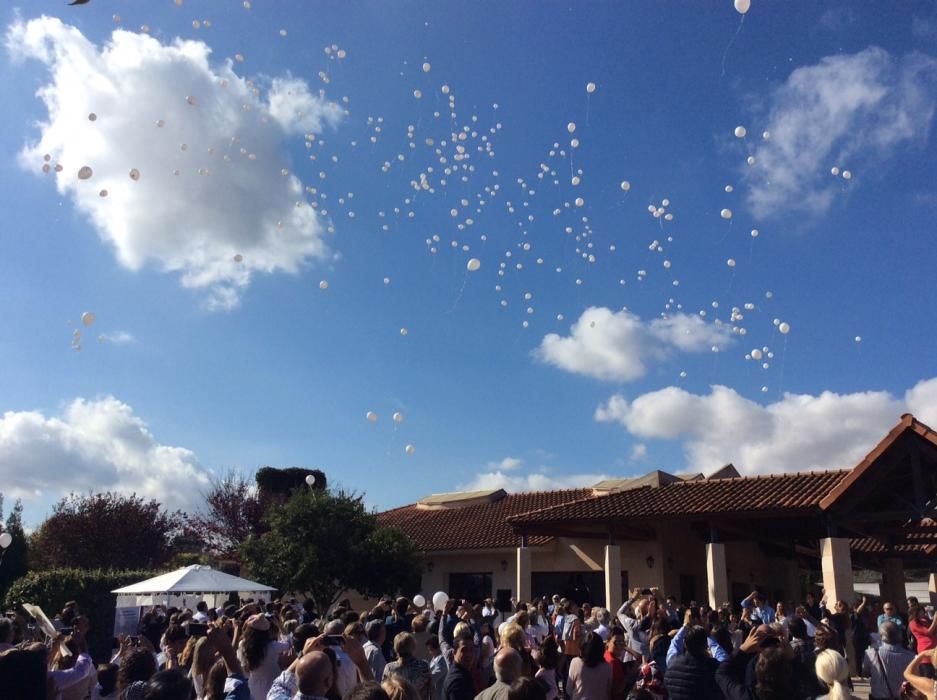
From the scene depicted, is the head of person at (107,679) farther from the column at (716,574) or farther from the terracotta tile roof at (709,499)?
the terracotta tile roof at (709,499)

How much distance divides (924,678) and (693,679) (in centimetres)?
146

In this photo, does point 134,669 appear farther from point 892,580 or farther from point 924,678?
point 892,580

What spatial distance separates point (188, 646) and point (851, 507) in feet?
40.6

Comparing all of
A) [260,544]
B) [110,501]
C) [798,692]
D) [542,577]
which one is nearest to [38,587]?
[260,544]

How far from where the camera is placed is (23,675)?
12.0ft

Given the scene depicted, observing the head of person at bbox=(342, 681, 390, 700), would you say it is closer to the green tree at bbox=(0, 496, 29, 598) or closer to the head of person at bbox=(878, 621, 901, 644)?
the head of person at bbox=(878, 621, 901, 644)

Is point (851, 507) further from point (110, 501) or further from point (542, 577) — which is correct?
point (110, 501)

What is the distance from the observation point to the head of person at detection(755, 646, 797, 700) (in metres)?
4.22

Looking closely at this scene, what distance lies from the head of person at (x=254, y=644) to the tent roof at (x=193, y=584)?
9802 millimetres

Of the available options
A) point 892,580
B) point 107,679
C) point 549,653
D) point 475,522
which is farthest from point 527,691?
point 892,580

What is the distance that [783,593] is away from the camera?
74.1 ft

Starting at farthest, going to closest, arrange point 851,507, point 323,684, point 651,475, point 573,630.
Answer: point 651,475 → point 851,507 → point 573,630 → point 323,684

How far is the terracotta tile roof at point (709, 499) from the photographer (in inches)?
606

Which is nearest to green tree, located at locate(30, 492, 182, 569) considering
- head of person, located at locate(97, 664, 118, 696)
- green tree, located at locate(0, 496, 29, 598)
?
green tree, located at locate(0, 496, 29, 598)
